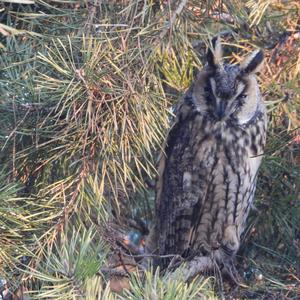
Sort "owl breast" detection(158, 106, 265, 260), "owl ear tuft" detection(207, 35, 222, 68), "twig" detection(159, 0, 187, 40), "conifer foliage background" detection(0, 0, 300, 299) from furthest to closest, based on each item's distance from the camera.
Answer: "owl breast" detection(158, 106, 265, 260) < "owl ear tuft" detection(207, 35, 222, 68) < "twig" detection(159, 0, 187, 40) < "conifer foliage background" detection(0, 0, 300, 299)

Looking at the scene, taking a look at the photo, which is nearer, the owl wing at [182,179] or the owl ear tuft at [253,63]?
the owl ear tuft at [253,63]

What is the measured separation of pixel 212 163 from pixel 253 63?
0.35m

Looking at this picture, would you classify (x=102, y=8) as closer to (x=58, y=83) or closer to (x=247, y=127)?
(x=58, y=83)

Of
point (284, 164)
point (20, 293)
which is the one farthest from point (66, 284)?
point (284, 164)

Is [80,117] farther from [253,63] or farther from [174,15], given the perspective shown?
[253,63]

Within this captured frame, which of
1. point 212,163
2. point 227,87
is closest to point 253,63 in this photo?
point 227,87

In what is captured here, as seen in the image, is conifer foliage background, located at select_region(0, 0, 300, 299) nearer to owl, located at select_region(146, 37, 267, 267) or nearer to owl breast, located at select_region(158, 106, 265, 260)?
owl, located at select_region(146, 37, 267, 267)

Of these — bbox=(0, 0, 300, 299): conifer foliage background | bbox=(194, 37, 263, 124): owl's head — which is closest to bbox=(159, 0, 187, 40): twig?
bbox=(0, 0, 300, 299): conifer foliage background

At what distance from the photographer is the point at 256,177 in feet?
8.12

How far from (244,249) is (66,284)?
4.31ft

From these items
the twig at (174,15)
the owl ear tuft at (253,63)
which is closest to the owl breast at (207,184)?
the owl ear tuft at (253,63)

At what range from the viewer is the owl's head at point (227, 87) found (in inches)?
93.5

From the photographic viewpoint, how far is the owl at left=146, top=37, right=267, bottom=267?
2422 mm

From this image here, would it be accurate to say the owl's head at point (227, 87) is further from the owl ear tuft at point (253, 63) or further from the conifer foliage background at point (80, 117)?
the conifer foliage background at point (80, 117)
